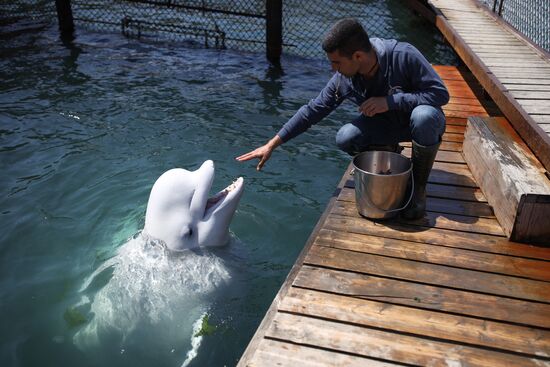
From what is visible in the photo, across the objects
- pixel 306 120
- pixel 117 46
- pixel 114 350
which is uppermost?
pixel 306 120

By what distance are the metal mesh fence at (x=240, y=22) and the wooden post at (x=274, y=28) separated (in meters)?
0.69

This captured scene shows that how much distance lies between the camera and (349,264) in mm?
3395

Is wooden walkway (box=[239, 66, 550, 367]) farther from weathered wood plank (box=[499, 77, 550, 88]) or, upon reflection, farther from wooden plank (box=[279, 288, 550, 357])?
weathered wood plank (box=[499, 77, 550, 88])

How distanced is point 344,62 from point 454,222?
139 centimetres

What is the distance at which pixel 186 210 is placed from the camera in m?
4.02

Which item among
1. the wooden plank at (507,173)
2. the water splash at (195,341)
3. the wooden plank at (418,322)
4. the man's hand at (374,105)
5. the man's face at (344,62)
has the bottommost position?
the water splash at (195,341)

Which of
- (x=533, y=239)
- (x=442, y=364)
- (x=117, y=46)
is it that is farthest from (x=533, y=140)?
(x=117, y=46)

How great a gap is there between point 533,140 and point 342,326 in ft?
8.34

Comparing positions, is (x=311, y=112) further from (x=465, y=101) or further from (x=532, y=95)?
(x=465, y=101)

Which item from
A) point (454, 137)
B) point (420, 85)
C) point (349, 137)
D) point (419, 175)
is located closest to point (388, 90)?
point (420, 85)

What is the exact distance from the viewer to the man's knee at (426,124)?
3730mm

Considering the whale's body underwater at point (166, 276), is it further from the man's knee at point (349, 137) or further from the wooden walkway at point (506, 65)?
the wooden walkway at point (506, 65)

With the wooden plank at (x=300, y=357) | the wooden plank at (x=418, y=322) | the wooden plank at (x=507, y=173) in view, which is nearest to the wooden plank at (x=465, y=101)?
the wooden plank at (x=507, y=173)

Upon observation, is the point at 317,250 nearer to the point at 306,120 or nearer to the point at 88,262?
the point at 306,120
